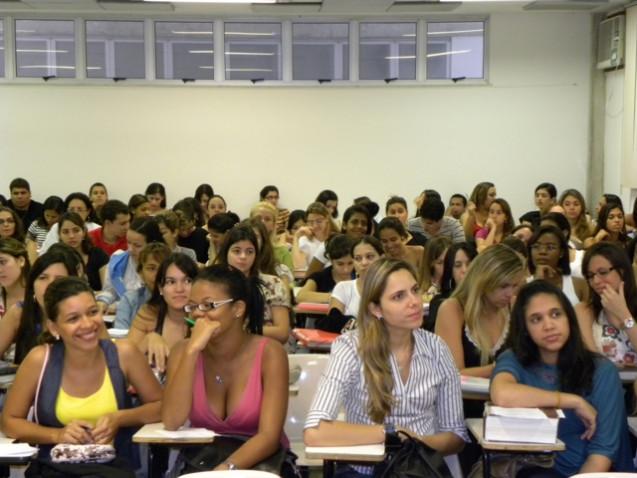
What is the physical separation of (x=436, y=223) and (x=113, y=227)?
288 centimetres

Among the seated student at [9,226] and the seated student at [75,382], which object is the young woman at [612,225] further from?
the seated student at [75,382]

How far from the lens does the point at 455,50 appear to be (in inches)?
470

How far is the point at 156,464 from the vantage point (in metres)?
3.49

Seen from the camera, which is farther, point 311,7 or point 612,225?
point 311,7

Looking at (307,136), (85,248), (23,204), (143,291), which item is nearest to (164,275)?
(143,291)

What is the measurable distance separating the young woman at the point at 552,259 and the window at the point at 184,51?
702 cm

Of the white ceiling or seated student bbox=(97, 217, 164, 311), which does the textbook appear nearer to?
seated student bbox=(97, 217, 164, 311)

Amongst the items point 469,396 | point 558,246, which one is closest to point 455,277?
point 558,246

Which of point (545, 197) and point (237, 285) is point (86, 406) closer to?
point (237, 285)

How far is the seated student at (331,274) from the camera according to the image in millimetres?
6355

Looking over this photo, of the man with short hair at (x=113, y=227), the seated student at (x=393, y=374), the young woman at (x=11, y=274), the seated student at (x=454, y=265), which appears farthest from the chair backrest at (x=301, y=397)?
the man with short hair at (x=113, y=227)

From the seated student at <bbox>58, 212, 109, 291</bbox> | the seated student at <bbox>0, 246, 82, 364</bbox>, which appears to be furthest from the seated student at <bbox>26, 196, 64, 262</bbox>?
the seated student at <bbox>0, 246, 82, 364</bbox>

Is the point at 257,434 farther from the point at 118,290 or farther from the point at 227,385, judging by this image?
the point at 118,290

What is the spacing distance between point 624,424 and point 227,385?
1531 mm
